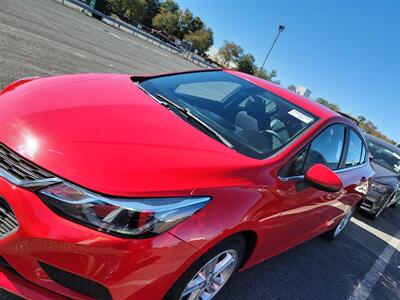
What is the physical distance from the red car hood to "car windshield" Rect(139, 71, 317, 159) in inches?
9.2

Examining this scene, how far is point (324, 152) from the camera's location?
3387mm

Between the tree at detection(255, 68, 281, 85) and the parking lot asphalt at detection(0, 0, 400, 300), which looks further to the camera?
the tree at detection(255, 68, 281, 85)

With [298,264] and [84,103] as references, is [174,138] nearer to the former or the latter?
[84,103]

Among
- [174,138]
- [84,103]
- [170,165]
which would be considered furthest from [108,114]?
[170,165]

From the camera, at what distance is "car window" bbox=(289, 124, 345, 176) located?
2.87 metres

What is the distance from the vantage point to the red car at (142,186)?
1.74 m

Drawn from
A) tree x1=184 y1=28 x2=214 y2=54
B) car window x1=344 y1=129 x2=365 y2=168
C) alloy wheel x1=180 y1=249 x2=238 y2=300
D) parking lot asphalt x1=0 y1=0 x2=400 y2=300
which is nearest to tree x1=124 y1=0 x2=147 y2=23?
tree x1=184 y1=28 x2=214 y2=54

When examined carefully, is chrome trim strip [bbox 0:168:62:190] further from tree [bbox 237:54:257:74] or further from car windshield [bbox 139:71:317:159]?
tree [bbox 237:54:257:74]

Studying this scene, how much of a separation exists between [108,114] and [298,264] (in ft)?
9.25

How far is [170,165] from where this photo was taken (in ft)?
6.73

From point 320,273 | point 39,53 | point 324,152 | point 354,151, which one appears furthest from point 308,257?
point 39,53

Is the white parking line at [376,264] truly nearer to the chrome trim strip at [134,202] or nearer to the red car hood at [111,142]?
the red car hood at [111,142]

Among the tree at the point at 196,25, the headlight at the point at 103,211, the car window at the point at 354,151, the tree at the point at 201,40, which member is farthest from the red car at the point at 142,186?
the tree at the point at 196,25

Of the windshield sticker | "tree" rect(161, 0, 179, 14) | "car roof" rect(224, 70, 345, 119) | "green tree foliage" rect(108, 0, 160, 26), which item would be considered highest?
"tree" rect(161, 0, 179, 14)
